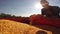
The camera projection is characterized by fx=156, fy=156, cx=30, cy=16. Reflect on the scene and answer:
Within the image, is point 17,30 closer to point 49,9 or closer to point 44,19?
point 44,19

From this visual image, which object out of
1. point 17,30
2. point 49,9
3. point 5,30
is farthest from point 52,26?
point 5,30

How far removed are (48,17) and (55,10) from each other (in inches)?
42.8

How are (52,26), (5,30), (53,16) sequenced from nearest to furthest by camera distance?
1. (5,30)
2. (52,26)
3. (53,16)

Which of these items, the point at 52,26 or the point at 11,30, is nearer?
the point at 11,30

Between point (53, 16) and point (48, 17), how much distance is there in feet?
1.52

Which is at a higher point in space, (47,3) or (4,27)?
(47,3)

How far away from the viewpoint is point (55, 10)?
1245 cm

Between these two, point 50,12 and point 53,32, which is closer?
point 53,32

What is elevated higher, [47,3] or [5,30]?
[47,3]

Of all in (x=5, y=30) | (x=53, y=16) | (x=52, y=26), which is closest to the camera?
(x=5, y=30)

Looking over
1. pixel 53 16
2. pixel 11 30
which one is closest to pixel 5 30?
pixel 11 30

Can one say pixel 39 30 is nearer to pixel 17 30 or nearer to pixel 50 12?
pixel 17 30

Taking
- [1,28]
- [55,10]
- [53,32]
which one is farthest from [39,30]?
[55,10]

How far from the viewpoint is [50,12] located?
40.1ft
